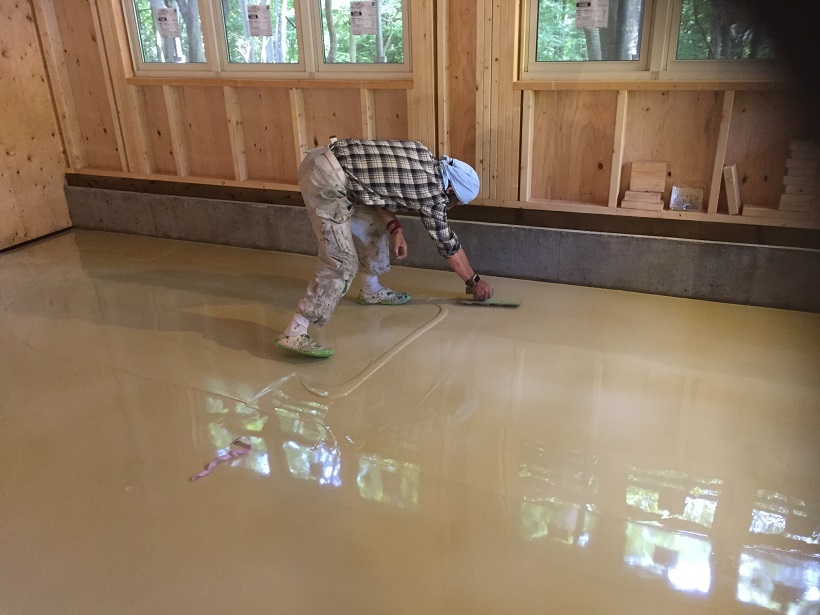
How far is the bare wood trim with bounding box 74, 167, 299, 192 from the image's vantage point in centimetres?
472

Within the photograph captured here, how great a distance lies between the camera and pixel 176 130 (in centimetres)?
492

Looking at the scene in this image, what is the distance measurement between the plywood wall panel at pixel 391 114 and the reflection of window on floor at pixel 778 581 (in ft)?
9.72

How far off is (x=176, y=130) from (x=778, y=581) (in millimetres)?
4668

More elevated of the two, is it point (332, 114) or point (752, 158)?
point (332, 114)

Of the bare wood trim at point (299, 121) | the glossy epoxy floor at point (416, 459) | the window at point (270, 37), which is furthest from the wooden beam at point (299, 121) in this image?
the glossy epoxy floor at point (416, 459)

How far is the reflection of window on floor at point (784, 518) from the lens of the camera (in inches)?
81.2

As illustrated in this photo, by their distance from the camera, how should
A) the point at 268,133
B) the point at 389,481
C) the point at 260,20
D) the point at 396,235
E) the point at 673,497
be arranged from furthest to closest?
the point at 268,133, the point at 260,20, the point at 396,235, the point at 389,481, the point at 673,497

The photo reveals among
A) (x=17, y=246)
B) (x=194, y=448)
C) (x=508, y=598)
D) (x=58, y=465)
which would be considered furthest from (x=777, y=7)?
(x=17, y=246)

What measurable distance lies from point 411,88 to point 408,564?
2.99 metres

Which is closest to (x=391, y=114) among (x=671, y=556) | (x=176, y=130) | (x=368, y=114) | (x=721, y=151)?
(x=368, y=114)

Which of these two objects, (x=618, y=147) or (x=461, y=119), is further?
(x=461, y=119)

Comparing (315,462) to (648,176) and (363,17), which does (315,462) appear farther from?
(363,17)

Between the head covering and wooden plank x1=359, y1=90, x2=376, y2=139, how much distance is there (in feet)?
3.79

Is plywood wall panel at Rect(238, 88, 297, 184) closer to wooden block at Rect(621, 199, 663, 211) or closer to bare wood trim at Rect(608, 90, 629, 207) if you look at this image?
bare wood trim at Rect(608, 90, 629, 207)
